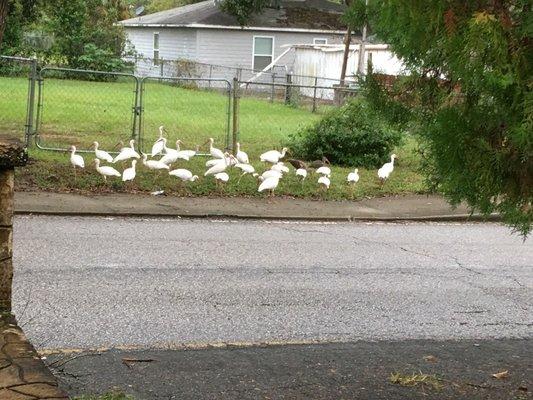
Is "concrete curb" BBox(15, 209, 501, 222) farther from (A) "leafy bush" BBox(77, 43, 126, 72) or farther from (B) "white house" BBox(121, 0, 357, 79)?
(A) "leafy bush" BBox(77, 43, 126, 72)

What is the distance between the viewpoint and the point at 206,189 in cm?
1463

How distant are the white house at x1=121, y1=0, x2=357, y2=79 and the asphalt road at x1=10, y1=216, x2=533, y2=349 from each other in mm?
27454

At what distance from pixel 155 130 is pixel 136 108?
16.0ft

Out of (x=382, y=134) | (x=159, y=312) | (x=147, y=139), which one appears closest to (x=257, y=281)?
(x=159, y=312)

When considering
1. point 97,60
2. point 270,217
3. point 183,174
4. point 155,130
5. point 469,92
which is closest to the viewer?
point 469,92

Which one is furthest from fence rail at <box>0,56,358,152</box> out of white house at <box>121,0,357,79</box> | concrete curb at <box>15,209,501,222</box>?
white house at <box>121,0,357,79</box>

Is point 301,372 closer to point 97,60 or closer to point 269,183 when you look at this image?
point 269,183

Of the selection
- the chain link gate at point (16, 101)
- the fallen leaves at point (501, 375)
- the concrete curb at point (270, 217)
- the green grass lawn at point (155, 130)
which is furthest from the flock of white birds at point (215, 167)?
the fallen leaves at point (501, 375)

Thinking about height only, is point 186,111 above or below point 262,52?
below

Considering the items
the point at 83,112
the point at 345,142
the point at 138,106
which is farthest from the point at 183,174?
the point at 83,112

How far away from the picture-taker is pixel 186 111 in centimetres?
2639

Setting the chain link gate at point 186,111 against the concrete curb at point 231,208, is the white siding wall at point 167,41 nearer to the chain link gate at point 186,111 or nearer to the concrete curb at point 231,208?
the chain link gate at point 186,111

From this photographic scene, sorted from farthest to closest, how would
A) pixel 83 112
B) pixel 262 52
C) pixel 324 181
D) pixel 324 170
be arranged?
pixel 262 52, pixel 83 112, pixel 324 170, pixel 324 181

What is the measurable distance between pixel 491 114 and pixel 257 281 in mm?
5196
